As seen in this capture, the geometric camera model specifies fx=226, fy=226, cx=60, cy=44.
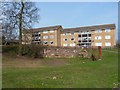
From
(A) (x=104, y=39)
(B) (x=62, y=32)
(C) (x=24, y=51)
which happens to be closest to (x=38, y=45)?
(C) (x=24, y=51)

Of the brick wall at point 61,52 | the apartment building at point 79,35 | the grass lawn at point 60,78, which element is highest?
the apartment building at point 79,35

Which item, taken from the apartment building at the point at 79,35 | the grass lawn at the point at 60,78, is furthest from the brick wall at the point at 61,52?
the apartment building at the point at 79,35

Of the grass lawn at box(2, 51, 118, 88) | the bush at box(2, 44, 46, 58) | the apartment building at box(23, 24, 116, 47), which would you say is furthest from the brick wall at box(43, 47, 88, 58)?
the apartment building at box(23, 24, 116, 47)

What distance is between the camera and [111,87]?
10688 mm

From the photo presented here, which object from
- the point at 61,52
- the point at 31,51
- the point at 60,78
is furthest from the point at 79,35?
the point at 60,78

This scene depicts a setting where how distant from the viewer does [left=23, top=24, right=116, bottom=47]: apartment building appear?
90000 millimetres

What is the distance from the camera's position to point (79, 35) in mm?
100062

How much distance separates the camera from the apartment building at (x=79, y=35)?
90000mm

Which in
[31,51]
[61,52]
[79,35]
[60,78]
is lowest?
[60,78]

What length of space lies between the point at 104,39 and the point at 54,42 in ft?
72.9

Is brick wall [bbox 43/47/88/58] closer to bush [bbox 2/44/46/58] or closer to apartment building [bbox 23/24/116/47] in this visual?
bush [bbox 2/44/46/58]

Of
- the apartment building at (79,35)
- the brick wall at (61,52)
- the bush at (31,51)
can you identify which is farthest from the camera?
the apartment building at (79,35)

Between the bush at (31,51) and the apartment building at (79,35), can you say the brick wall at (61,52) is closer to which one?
the bush at (31,51)

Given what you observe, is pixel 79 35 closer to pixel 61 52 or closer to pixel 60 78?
pixel 61 52
